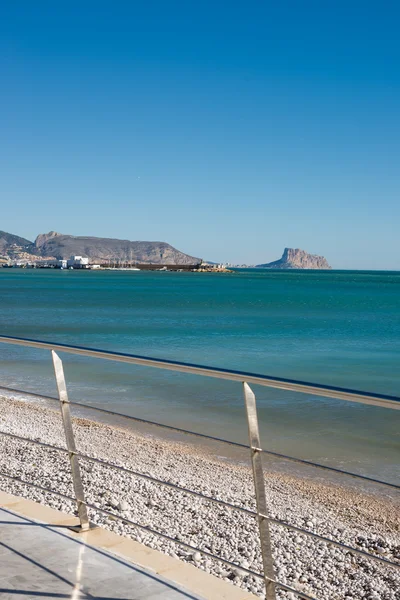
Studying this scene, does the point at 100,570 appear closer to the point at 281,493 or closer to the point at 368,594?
the point at 368,594

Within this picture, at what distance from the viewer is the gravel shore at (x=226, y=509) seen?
5.51 m

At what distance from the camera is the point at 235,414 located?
14211 mm

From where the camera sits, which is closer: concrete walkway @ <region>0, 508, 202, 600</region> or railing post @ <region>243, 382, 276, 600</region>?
railing post @ <region>243, 382, 276, 600</region>

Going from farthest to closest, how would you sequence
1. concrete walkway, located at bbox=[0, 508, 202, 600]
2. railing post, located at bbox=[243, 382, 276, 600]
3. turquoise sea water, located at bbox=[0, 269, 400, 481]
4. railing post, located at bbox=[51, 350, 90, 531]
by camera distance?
1. turquoise sea water, located at bbox=[0, 269, 400, 481]
2. railing post, located at bbox=[51, 350, 90, 531]
3. concrete walkway, located at bbox=[0, 508, 202, 600]
4. railing post, located at bbox=[243, 382, 276, 600]

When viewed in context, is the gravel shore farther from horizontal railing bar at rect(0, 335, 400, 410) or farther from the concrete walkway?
horizontal railing bar at rect(0, 335, 400, 410)

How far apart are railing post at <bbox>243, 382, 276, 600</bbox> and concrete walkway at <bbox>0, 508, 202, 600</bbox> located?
1.04 feet

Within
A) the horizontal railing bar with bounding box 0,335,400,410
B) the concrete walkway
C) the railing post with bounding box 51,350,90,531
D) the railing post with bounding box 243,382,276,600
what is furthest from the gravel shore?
the horizontal railing bar with bounding box 0,335,400,410

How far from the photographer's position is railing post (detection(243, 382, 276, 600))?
264cm

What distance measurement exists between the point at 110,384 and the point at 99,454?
7.99 metres

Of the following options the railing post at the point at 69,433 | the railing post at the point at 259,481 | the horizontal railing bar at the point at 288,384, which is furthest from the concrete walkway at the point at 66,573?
the horizontal railing bar at the point at 288,384

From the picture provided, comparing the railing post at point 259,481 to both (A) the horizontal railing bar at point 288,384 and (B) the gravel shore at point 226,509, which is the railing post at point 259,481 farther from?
(B) the gravel shore at point 226,509

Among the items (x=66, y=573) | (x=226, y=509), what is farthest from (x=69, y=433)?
(x=226, y=509)

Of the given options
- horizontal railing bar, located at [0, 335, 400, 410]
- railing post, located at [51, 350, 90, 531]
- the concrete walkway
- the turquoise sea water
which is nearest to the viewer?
horizontal railing bar, located at [0, 335, 400, 410]

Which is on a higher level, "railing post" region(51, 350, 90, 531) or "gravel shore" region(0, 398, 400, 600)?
"railing post" region(51, 350, 90, 531)
